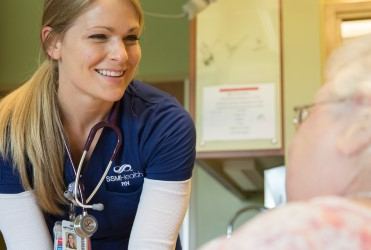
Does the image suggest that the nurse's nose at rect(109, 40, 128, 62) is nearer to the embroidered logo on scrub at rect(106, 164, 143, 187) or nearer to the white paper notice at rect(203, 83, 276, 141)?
the embroidered logo on scrub at rect(106, 164, 143, 187)

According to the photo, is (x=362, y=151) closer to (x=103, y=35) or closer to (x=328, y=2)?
(x=103, y=35)

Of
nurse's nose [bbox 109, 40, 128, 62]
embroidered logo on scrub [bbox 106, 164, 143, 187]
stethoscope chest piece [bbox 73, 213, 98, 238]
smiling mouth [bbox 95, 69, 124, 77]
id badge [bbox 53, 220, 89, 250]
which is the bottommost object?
id badge [bbox 53, 220, 89, 250]

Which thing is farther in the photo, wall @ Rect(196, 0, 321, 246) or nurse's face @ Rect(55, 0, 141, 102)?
wall @ Rect(196, 0, 321, 246)

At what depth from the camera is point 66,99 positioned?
1853 millimetres

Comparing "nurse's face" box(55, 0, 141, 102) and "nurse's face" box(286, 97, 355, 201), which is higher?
"nurse's face" box(55, 0, 141, 102)

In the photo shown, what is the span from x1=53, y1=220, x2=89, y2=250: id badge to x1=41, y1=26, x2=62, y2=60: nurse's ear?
0.41 meters

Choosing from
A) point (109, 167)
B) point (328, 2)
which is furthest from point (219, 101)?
point (109, 167)

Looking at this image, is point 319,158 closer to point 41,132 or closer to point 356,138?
point 356,138

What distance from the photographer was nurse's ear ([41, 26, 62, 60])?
1847mm

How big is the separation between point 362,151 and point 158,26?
14.1ft

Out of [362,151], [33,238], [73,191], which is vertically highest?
[362,151]

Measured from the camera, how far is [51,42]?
1862mm

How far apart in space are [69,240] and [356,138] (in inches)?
42.5

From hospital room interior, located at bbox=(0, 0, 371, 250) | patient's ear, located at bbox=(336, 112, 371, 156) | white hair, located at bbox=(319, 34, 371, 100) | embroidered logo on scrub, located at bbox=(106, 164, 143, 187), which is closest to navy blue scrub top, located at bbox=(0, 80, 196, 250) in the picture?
embroidered logo on scrub, located at bbox=(106, 164, 143, 187)
